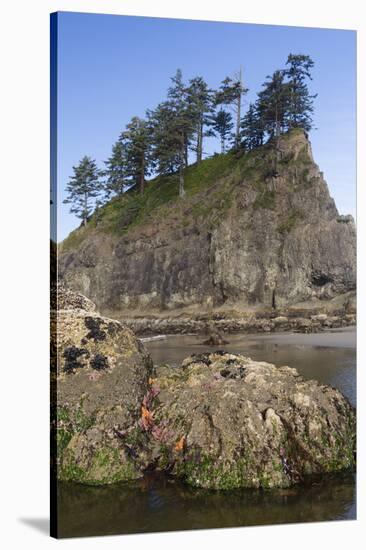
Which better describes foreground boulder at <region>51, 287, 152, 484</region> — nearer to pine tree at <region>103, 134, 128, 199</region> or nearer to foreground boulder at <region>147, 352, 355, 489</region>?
foreground boulder at <region>147, 352, 355, 489</region>

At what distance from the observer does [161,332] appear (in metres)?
13.4

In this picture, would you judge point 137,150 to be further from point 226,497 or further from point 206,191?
point 226,497

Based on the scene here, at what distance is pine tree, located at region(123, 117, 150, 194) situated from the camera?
520 inches

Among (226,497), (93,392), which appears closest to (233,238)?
(93,392)

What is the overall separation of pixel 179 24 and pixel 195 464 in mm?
5875

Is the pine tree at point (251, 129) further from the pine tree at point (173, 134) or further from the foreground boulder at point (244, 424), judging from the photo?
the foreground boulder at point (244, 424)

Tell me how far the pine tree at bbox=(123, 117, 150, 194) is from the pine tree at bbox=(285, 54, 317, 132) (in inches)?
83.9

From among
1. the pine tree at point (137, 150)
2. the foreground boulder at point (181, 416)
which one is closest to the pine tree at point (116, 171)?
the pine tree at point (137, 150)

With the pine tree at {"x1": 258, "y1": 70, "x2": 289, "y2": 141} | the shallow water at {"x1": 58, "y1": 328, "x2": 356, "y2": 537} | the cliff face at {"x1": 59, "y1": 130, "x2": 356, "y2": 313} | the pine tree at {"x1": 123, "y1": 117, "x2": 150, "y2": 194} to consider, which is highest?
the pine tree at {"x1": 258, "y1": 70, "x2": 289, "y2": 141}

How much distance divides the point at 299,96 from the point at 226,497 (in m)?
5.76

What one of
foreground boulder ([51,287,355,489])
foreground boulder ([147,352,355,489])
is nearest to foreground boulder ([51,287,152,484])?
foreground boulder ([51,287,355,489])

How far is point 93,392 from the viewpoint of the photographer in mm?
12562

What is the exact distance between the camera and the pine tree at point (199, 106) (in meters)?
13.4

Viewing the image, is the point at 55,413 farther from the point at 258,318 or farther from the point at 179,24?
the point at 179,24
